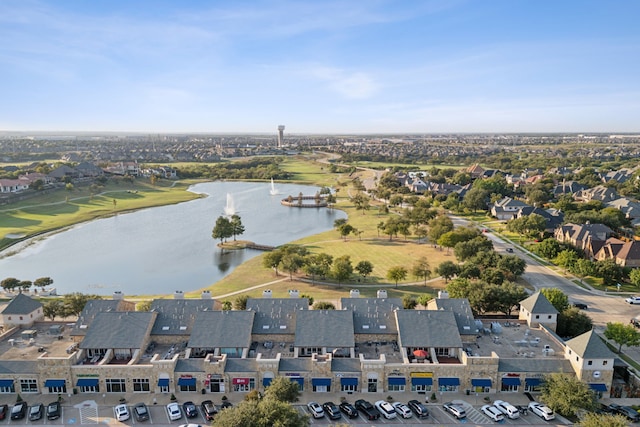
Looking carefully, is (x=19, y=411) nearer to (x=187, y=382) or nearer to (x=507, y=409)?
(x=187, y=382)

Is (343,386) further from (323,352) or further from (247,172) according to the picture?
(247,172)

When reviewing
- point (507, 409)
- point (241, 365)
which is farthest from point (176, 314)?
point (507, 409)

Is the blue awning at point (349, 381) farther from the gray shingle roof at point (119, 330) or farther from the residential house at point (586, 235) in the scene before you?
the residential house at point (586, 235)

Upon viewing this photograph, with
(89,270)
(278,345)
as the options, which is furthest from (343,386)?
(89,270)

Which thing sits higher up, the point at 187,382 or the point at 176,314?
the point at 176,314

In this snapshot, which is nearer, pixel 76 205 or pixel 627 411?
pixel 627 411
